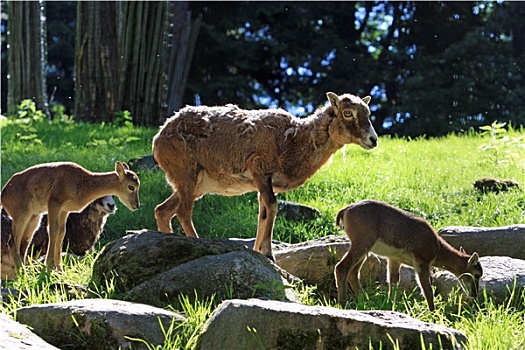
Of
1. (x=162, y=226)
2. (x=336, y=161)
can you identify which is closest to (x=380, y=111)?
(x=336, y=161)

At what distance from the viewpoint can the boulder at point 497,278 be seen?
7.12m

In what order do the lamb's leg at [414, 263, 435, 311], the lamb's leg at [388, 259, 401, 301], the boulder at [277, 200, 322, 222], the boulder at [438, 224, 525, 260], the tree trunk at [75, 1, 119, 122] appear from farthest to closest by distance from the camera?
the tree trunk at [75, 1, 119, 122] → the boulder at [277, 200, 322, 222] → the boulder at [438, 224, 525, 260] → the lamb's leg at [388, 259, 401, 301] → the lamb's leg at [414, 263, 435, 311]

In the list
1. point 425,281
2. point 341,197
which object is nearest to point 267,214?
point 425,281

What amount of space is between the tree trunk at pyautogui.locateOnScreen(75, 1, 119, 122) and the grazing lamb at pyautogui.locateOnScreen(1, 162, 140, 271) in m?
10.6

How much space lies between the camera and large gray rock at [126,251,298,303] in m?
6.65

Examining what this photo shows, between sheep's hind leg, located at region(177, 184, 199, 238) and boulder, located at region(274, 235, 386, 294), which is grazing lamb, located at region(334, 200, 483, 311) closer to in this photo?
boulder, located at region(274, 235, 386, 294)

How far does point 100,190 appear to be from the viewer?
26.6ft

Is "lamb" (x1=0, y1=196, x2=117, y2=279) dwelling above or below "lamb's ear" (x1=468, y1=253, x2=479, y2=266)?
below

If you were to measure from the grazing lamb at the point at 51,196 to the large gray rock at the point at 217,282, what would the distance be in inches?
51.3

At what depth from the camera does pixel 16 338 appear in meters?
5.29

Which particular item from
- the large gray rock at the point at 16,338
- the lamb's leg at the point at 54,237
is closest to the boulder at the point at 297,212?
the lamb's leg at the point at 54,237

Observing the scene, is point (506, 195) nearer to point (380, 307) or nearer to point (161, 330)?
point (380, 307)

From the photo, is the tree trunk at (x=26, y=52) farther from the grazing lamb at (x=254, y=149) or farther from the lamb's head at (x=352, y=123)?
the lamb's head at (x=352, y=123)

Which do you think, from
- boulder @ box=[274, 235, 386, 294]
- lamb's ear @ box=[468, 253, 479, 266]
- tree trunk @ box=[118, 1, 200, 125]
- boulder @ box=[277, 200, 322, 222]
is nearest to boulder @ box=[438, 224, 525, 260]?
boulder @ box=[274, 235, 386, 294]
